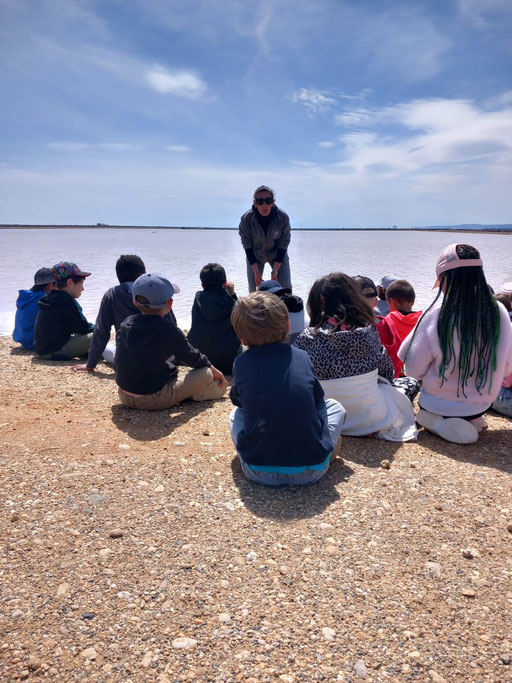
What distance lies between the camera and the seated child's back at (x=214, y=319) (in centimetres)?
554

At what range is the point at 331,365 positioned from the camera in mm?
3699

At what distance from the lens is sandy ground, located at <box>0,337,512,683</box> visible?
1.79 metres

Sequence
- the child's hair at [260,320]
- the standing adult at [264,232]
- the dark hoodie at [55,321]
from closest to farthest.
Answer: the child's hair at [260,320]
the dark hoodie at [55,321]
the standing adult at [264,232]

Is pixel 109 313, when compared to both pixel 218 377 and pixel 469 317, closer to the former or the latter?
pixel 218 377

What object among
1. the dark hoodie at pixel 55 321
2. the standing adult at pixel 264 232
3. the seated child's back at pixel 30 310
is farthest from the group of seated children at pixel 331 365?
the standing adult at pixel 264 232

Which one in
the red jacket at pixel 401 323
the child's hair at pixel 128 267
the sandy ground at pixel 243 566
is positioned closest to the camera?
the sandy ground at pixel 243 566

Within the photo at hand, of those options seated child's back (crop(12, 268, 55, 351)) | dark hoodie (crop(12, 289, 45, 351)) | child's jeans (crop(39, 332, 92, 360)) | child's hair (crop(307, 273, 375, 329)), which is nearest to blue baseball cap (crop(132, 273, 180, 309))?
child's hair (crop(307, 273, 375, 329))

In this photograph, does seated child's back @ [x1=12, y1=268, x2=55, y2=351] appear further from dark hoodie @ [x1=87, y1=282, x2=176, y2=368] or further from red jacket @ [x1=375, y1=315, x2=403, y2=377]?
red jacket @ [x1=375, y1=315, x2=403, y2=377]

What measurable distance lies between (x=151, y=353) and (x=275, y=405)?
183 cm

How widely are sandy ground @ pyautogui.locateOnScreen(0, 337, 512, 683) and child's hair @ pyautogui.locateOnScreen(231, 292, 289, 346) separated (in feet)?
3.02

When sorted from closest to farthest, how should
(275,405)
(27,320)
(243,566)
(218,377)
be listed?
(243,566), (275,405), (218,377), (27,320)

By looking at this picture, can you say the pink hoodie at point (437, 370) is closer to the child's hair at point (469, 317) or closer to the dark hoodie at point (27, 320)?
the child's hair at point (469, 317)

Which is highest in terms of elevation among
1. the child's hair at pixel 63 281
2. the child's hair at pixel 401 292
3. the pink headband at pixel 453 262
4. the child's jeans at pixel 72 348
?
the pink headband at pixel 453 262

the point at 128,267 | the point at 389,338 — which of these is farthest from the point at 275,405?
the point at 128,267
